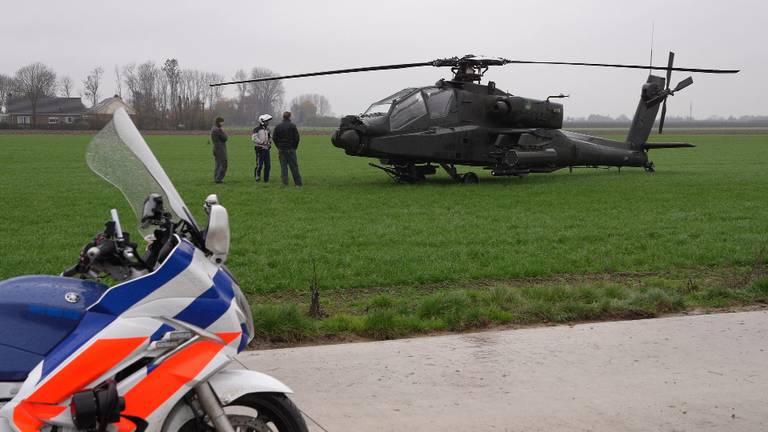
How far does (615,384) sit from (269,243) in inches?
230

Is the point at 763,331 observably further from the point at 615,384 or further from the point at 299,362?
the point at 299,362

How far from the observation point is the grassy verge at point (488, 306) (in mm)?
5648

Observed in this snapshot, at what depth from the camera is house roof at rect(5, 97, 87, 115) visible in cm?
8904

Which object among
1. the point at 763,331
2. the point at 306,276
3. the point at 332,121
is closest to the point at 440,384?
the point at 763,331

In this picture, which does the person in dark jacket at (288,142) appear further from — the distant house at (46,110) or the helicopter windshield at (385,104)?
the distant house at (46,110)

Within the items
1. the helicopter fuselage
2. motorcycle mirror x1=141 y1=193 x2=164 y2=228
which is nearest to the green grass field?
the helicopter fuselage

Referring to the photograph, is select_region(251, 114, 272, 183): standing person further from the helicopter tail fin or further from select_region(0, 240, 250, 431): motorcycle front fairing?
select_region(0, 240, 250, 431): motorcycle front fairing

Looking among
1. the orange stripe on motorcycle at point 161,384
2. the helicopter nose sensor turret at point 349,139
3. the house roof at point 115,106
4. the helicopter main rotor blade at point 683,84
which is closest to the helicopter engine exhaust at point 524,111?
the helicopter nose sensor turret at point 349,139

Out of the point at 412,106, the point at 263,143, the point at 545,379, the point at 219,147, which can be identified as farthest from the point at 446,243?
the point at 263,143

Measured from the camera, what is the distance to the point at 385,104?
17.9 m

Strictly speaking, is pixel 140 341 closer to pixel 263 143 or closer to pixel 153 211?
pixel 153 211

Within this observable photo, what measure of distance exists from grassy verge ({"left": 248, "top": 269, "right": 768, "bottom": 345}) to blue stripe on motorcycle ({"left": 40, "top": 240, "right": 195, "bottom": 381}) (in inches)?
104

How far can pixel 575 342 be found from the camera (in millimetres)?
5375

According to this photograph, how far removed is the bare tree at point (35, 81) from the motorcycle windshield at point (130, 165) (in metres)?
73.2
